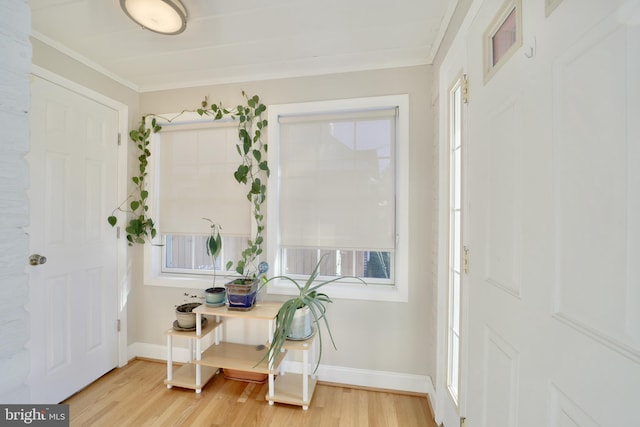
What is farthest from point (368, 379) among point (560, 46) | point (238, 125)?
point (238, 125)

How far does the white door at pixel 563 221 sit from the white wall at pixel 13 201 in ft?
3.62

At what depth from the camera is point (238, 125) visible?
2.15 meters

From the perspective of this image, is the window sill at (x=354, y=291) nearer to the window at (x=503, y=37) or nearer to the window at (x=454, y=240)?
the window at (x=454, y=240)

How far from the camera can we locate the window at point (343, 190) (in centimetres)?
192

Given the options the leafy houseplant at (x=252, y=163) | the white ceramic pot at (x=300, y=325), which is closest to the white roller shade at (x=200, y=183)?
the leafy houseplant at (x=252, y=163)

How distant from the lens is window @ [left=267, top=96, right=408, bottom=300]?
75.7 inches

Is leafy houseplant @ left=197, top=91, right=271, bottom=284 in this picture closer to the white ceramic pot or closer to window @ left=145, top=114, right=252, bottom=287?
window @ left=145, top=114, right=252, bottom=287

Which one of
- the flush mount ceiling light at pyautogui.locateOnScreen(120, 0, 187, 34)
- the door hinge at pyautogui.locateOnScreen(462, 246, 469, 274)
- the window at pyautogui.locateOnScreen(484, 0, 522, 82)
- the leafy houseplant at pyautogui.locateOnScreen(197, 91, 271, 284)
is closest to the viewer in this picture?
the window at pyautogui.locateOnScreen(484, 0, 522, 82)

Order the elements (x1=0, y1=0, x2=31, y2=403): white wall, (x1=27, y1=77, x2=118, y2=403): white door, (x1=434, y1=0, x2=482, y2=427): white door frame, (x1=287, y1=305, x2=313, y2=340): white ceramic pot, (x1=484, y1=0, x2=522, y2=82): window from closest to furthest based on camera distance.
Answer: (x1=0, y1=0, x2=31, y2=403): white wall
(x1=484, y1=0, x2=522, y2=82): window
(x1=434, y1=0, x2=482, y2=427): white door frame
(x1=27, y1=77, x2=118, y2=403): white door
(x1=287, y1=305, x2=313, y2=340): white ceramic pot

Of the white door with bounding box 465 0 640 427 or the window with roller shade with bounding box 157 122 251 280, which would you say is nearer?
the white door with bounding box 465 0 640 427

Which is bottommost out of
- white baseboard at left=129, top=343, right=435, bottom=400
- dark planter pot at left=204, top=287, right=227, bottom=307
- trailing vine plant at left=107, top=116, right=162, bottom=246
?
white baseboard at left=129, top=343, right=435, bottom=400

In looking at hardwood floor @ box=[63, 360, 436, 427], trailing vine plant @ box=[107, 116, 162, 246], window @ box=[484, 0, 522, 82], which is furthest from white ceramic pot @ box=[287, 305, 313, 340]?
window @ box=[484, 0, 522, 82]

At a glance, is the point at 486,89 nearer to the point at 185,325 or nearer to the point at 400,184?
the point at 400,184

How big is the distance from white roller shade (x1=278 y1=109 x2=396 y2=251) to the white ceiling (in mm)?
412
